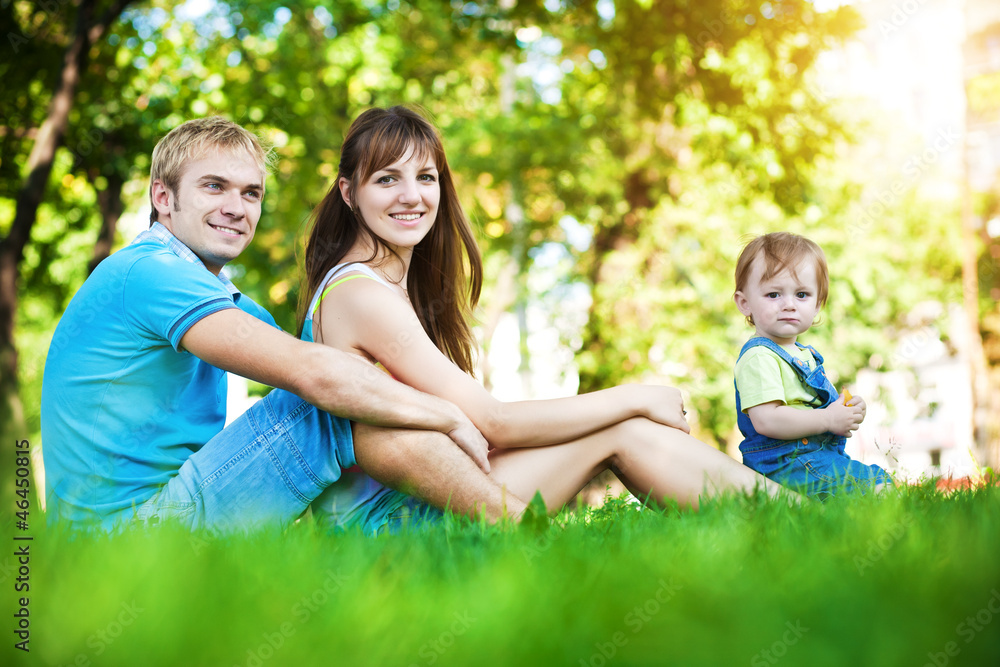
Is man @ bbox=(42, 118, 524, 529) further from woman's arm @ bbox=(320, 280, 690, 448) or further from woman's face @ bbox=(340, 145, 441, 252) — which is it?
woman's face @ bbox=(340, 145, 441, 252)

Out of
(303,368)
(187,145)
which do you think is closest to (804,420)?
(303,368)

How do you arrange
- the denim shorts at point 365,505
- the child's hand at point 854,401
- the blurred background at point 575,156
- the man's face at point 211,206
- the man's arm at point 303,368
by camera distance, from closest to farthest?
the man's arm at point 303,368 < the denim shorts at point 365,505 < the man's face at point 211,206 < the child's hand at point 854,401 < the blurred background at point 575,156

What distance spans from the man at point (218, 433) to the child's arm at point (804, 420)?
1205 millimetres

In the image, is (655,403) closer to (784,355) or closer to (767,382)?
(767,382)

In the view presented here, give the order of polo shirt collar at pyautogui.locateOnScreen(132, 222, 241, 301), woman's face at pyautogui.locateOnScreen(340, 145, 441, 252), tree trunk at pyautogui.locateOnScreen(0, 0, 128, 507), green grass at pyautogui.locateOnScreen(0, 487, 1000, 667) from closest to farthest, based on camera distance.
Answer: green grass at pyautogui.locateOnScreen(0, 487, 1000, 667) → polo shirt collar at pyautogui.locateOnScreen(132, 222, 241, 301) → woman's face at pyautogui.locateOnScreen(340, 145, 441, 252) → tree trunk at pyautogui.locateOnScreen(0, 0, 128, 507)

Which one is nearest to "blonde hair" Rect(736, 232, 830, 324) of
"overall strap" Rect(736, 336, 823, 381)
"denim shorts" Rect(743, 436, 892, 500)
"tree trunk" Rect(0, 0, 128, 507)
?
"overall strap" Rect(736, 336, 823, 381)

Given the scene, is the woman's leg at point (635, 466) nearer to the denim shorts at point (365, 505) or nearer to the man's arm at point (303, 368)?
the denim shorts at point (365, 505)

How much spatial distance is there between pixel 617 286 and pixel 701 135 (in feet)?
9.08

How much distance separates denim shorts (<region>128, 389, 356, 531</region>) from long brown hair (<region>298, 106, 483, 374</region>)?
57 cm

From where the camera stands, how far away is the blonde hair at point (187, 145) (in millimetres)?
2922

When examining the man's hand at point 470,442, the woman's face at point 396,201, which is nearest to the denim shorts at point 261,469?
the man's hand at point 470,442

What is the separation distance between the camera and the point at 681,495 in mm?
2652

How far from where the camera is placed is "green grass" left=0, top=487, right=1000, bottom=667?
4.28 ft

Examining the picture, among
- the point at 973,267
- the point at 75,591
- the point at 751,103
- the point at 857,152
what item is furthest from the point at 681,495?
the point at 857,152
